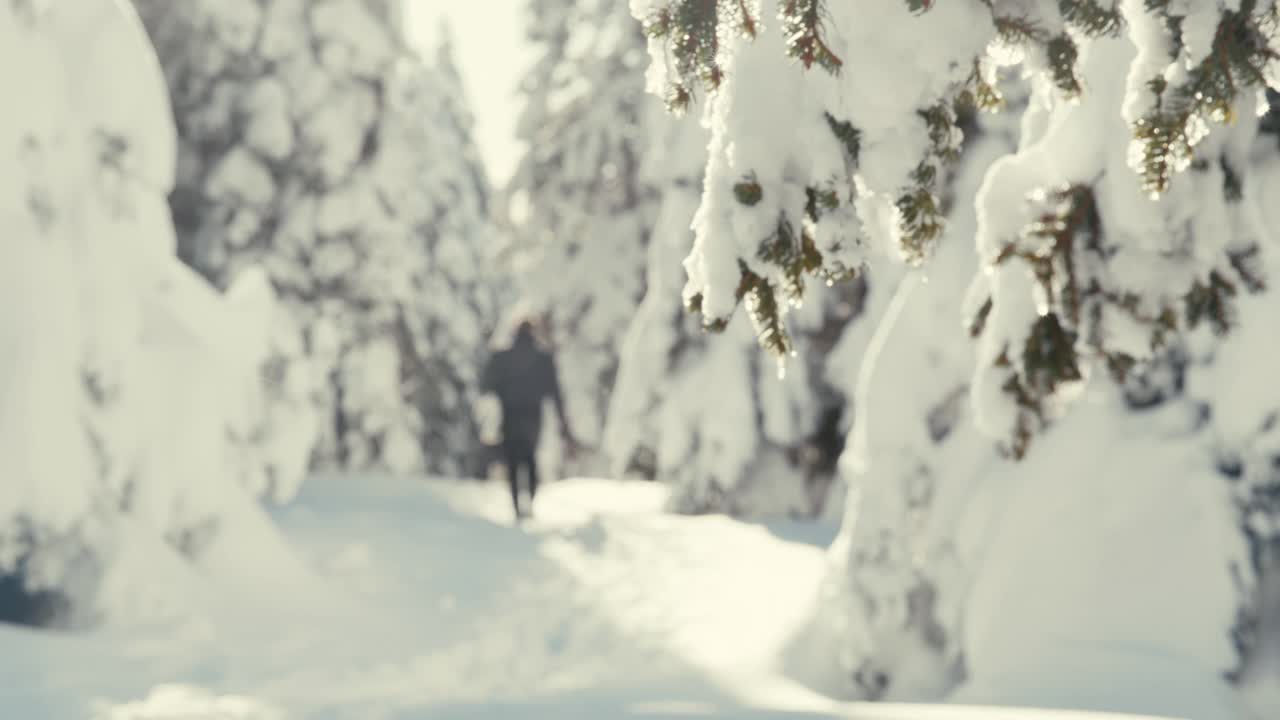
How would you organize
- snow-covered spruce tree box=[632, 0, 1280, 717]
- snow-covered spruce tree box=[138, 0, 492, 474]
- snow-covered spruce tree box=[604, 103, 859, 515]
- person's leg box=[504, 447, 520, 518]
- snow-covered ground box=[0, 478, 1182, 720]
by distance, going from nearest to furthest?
1. snow-covered spruce tree box=[632, 0, 1280, 717]
2. snow-covered ground box=[0, 478, 1182, 720]
3. snow-covered spruce tree box=[604, 103, 859, 515]
4. person's leg box=[504, 447, 520, 518]
5. snow-covered spruce tree box=[138, 0, 492, 474]

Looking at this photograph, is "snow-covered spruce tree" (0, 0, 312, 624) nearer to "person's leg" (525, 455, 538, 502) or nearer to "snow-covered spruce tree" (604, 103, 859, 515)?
"person's leg" (525, 455, 538, 502)

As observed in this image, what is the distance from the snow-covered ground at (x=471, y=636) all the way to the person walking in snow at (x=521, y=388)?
0.87 meters

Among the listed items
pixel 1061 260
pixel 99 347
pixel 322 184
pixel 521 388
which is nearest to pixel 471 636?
pixel 99 347

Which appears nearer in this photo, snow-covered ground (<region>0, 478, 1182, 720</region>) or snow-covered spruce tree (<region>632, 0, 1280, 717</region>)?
snow-covered spruce tree (<region>632, 0, 1280, 717</region>)

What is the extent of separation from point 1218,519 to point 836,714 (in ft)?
6.03

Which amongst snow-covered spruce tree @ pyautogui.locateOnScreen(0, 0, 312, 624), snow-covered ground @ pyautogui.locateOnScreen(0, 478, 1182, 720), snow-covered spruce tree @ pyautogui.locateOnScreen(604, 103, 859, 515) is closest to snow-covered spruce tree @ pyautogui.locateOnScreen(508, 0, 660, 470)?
snow-covered spruce tree @ pyautogui.locateOnScreen(604, 103, 859, 515)

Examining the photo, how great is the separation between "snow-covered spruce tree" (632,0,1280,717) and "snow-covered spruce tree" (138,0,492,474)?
1397 cm

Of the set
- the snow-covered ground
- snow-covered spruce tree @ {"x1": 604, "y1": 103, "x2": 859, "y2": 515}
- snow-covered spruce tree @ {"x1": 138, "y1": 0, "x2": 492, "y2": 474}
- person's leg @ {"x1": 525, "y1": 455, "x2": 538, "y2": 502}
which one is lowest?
the snow-covered ground

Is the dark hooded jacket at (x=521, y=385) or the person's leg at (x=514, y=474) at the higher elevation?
the dark hooded jacket at (x=521, y=385)

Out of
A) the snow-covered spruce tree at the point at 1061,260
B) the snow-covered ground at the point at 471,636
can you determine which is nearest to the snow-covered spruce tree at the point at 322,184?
the snow-covered ground at the point at 471,636

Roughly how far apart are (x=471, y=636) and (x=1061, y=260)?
4.77m

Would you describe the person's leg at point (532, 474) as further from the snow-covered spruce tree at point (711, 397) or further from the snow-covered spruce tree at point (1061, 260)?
the snow-covered spruce tree at point (1061, 260)

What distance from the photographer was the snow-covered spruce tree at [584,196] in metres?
20.4

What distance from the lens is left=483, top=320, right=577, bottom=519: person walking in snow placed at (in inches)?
525
